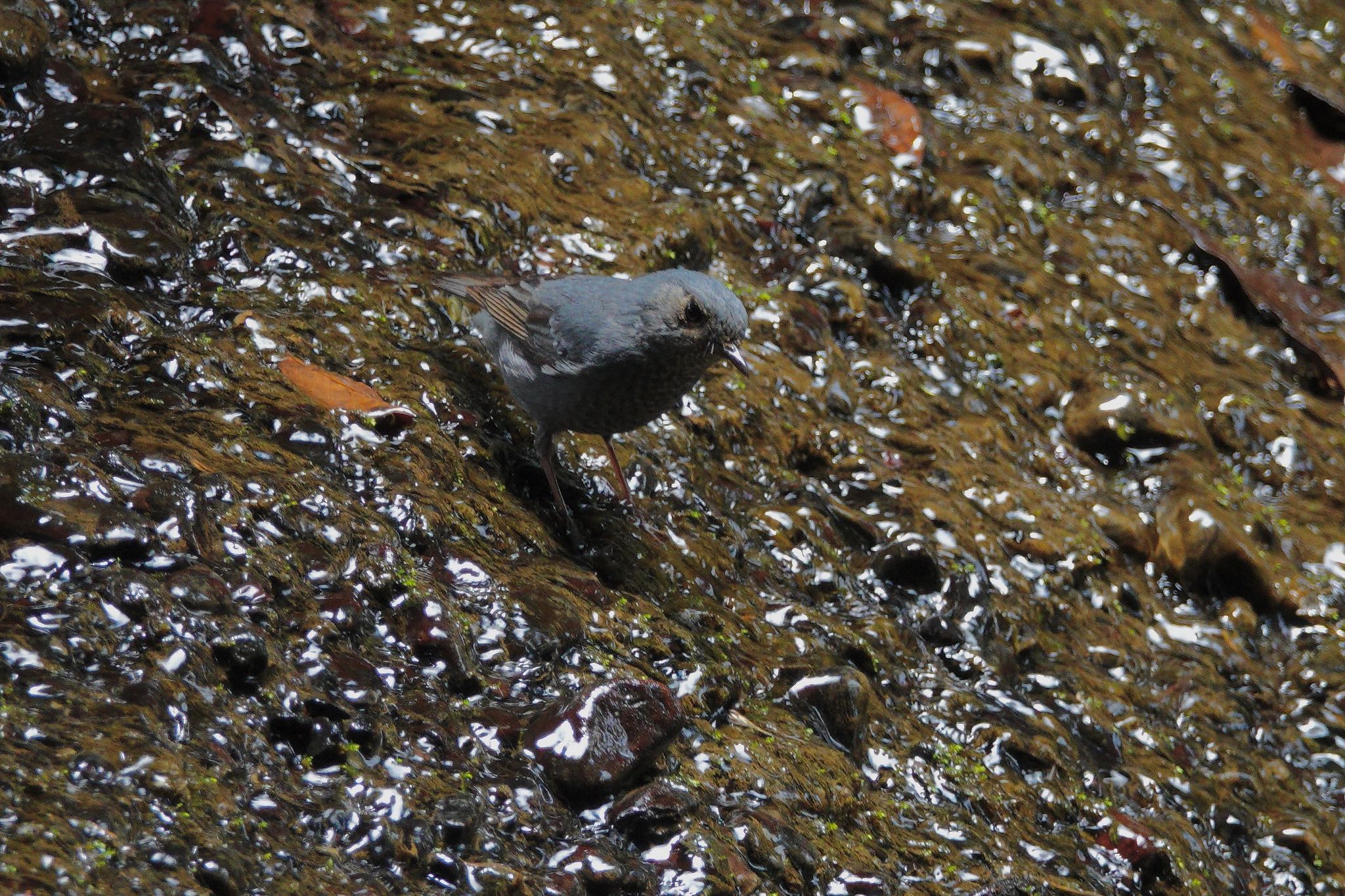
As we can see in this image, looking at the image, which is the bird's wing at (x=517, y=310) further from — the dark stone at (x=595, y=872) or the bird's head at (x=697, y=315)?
the dark stone at (x=595, y=872)

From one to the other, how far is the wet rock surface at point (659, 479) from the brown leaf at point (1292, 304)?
171 mm

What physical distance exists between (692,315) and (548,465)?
0.90 meters

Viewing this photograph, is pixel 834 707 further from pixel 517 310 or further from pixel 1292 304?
pixel 1292 304

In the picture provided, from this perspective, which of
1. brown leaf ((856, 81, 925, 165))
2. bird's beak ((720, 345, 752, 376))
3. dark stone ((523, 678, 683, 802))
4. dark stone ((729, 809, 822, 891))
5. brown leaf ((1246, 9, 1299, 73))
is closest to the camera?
dark stone ((523, 678, 683, 802))

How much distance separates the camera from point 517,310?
502 cm

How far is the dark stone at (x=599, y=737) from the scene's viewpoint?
364cm

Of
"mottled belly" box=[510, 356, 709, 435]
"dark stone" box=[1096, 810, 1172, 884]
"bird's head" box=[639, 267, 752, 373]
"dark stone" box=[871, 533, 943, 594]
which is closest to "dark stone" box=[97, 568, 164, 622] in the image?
"mottled belly" box=[510, 356, 709, 435]

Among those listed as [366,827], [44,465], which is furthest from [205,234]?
[366,827]

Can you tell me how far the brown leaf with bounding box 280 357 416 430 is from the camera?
4500 mm

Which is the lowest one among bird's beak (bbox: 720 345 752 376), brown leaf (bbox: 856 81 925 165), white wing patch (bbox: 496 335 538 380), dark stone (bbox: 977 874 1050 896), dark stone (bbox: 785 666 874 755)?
dark stone (bbox: 977 874 1050 896)

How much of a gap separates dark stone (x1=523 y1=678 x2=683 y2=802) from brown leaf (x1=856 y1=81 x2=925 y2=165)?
4786mm

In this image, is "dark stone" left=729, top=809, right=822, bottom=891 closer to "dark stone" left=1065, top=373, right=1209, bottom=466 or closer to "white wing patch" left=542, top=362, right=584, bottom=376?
"white wing patch" left=542, top=362, right=584, bottom=376

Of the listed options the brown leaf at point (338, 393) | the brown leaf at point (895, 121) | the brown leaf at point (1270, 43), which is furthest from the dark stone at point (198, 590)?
the brown leaf at point (1270, 43)

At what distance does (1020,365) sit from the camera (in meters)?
6.75
